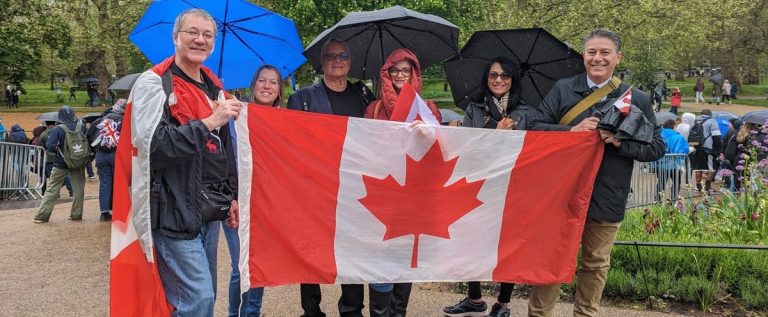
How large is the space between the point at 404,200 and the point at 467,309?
54.9 inches

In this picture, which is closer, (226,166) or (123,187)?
(123,187)

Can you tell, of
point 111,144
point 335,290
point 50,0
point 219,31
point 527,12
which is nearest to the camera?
point 219,31

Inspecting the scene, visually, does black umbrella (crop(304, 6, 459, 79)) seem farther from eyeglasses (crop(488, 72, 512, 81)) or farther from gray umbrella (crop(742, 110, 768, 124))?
gray umbrella (crop(742, 110, 768, 124))

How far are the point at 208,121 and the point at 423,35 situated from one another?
2.61 metres

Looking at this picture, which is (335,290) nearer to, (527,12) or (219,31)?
(219,31)

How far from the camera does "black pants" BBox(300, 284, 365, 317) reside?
175 inches

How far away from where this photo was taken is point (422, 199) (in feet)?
13.5

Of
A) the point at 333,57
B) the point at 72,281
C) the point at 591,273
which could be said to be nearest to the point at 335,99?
the point at 333,57

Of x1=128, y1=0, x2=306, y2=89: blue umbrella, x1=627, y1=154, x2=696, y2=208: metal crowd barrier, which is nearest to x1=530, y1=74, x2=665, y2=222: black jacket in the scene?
x1=128, y1=0, x2=306, y2=89: blue umbrella

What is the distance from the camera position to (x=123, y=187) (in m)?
3.09

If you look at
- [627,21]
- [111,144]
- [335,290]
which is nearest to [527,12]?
[627,21]

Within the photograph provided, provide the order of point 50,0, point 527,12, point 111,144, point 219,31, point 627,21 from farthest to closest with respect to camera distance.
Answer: point 50,0 → point 627,21 → point 527,12 → point 111,144 → point 219,31

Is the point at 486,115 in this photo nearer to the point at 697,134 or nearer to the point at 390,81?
the point at 390,81

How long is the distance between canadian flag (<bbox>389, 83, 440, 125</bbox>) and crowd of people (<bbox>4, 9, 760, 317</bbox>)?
174mm
